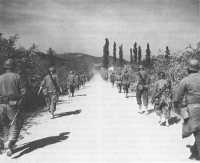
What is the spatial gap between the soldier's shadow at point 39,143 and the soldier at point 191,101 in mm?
3314

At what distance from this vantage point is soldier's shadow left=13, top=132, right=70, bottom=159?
680 cm

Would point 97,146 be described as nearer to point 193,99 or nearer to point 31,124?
point 193,99

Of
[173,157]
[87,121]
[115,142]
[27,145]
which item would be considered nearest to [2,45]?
[87,121]

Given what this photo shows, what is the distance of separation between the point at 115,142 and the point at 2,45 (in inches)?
293

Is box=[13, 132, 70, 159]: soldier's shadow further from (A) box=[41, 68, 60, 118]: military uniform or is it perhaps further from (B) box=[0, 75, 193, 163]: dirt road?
(A) box=[41, 68, 60, 118]: military uniform

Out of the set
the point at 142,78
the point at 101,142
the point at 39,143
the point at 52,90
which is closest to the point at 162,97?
the point at 142,78

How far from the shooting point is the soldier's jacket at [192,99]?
17.5ft

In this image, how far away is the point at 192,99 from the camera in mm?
5406

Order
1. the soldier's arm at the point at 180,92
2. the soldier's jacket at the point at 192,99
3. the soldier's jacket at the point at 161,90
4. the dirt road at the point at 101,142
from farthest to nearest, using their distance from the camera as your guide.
Answer: 1. the soldier's jacket at the point at 161,90
2. the dirt road at the point at 101,142
3. the soldier's arm at the point at 180,92
4. the soldier's jacket at the point at 192,99

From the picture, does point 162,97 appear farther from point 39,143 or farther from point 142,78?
point 39,143

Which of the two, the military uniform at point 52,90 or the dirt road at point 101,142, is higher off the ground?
the military uniform at point 52,90

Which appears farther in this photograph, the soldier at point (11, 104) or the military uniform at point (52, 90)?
the military uniform at point (52, 90)

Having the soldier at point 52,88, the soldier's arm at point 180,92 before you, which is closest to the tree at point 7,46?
the soldier at point 52,88

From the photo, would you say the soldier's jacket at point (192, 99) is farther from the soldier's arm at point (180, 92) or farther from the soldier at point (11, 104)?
the soldier at point (11, 104)
